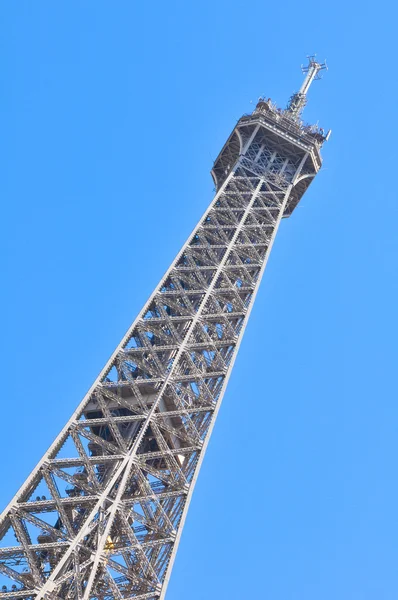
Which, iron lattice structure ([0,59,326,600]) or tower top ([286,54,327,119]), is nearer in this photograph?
iron lattice structure ([0,59,326,600])

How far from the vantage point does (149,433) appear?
38.7m

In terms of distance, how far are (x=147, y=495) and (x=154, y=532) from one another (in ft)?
5.28

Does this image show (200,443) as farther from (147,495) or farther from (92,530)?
(92,530)

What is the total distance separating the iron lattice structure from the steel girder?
0.06m

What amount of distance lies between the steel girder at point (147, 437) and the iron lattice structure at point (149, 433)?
0.19 feet

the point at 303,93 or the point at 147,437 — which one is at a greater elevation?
the point at 303,93

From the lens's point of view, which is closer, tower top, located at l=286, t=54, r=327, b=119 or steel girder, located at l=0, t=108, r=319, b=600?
steel girder, located at l=0, t=108, r=319, b=600

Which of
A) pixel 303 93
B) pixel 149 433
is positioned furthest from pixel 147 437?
pixel 303 93

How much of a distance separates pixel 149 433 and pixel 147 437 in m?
0.21

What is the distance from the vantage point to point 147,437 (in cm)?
3866

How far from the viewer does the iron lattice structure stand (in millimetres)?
32250

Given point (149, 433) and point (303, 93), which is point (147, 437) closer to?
point (149, 433)

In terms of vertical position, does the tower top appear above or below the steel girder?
above

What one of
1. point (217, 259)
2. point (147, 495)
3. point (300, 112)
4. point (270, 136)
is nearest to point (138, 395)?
point (147, 495)
